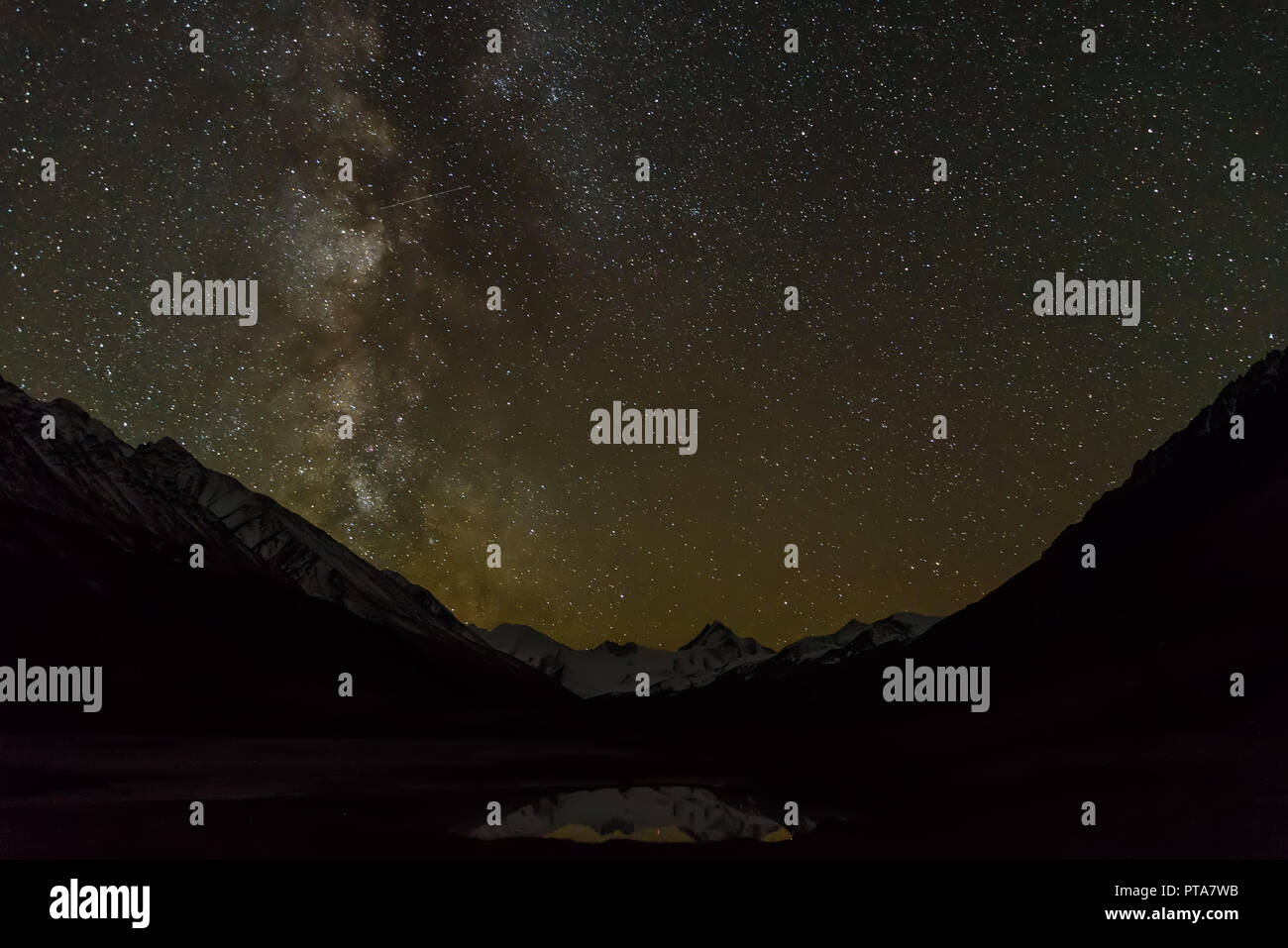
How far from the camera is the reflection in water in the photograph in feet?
36.4

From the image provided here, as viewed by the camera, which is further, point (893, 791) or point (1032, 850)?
point (893, 791)

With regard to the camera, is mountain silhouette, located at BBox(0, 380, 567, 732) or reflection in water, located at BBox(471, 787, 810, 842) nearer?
reflection in water, located at BBox(471, 787, 810, 842)

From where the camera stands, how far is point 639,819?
1198 cm

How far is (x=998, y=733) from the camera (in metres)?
13.4

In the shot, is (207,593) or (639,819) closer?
(639,819)

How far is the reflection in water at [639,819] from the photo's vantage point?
11.1 meters

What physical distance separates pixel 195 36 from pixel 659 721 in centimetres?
1274

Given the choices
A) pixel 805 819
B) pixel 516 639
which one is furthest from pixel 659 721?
pixel 516 639

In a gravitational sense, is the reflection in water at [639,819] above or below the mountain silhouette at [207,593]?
below

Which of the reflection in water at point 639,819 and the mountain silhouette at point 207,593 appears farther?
the mountain silhouette at point 207,593

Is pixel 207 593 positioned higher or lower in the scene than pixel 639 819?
higher

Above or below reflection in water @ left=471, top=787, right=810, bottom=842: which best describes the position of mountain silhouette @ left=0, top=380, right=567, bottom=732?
above
